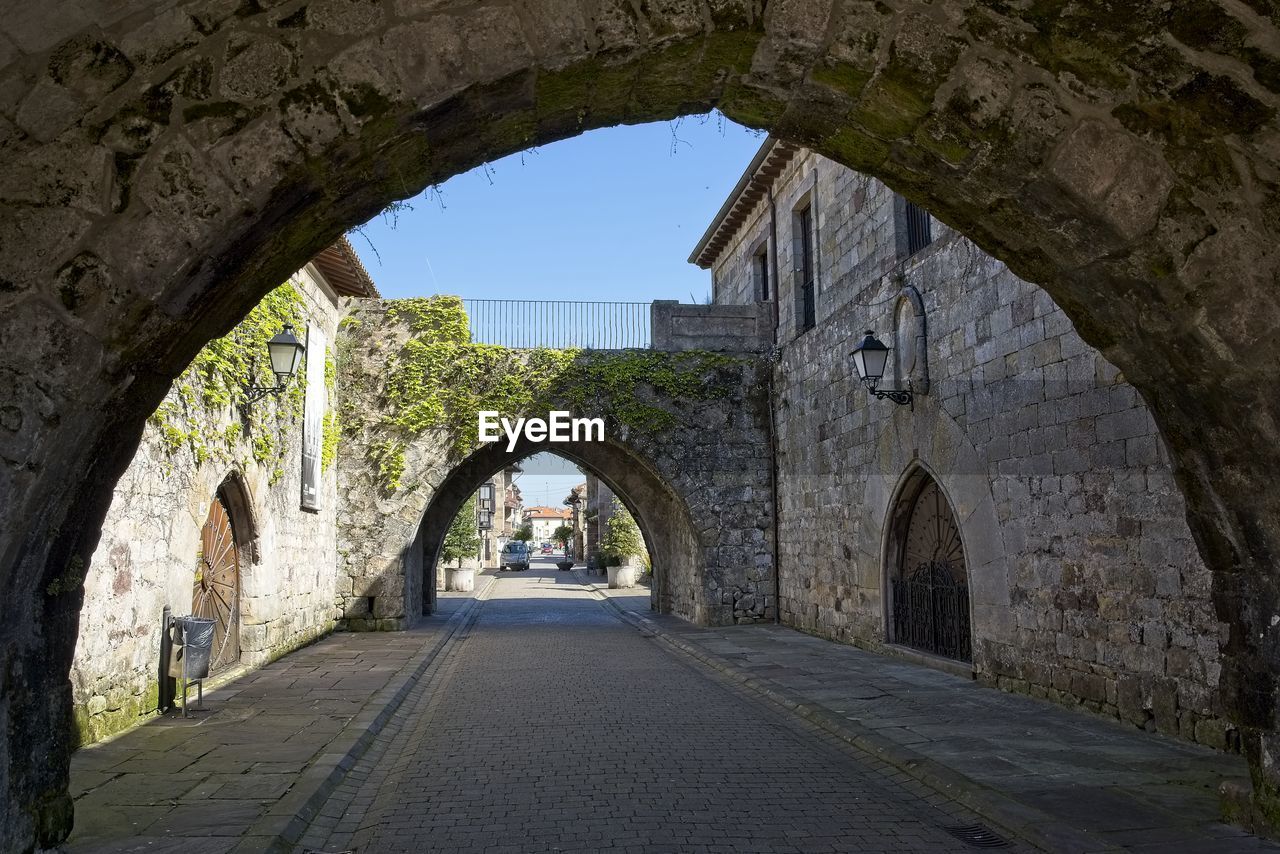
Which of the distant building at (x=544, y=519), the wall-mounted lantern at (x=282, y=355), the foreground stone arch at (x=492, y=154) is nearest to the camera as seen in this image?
the foreground stone arch at (x=492, y=154)

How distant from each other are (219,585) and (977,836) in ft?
24.7

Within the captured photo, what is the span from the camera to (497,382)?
14781mm

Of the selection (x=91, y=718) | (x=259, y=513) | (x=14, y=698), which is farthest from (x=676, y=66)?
(x=259, y=513)

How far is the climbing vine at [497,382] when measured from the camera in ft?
47.5

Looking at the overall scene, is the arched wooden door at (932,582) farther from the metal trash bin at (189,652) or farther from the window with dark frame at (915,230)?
the metal trash bin at (189,652)

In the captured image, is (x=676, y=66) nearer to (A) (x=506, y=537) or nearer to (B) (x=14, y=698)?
(B) (x=14, y=698)

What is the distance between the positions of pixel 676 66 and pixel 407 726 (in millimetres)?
5545

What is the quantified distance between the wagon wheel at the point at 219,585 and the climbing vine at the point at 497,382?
4.65m

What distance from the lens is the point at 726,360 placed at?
15.4 m

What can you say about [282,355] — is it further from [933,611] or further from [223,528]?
[933,611]

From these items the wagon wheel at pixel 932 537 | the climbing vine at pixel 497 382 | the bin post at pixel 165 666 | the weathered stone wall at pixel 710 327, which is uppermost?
the weathered stone wall at pixel 710 327

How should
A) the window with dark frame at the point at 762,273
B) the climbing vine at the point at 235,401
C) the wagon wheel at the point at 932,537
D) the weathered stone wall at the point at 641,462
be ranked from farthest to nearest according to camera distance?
the window with dark frame at the point at 762,273
the weathered stone wall at the point at 641,462
the wagon wheel at the point at 932,537
the climbing vine at the point at 235,401

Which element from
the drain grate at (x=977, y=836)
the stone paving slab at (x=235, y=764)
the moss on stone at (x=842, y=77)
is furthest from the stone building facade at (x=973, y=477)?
the stone paving slab at (x=235, y=764)

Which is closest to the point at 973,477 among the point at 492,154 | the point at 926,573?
the point at 926,573
